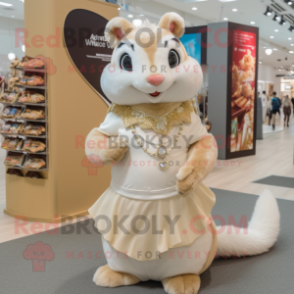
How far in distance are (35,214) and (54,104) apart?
3.16 feet

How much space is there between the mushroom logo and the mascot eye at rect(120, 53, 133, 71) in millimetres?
1330

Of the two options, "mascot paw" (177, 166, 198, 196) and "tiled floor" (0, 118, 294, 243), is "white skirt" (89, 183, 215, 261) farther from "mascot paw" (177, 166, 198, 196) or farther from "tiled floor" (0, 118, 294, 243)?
"tiled floor" (0, 118, 294, 243)

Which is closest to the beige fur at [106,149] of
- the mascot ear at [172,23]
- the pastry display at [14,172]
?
the mascot ear at [172,23]

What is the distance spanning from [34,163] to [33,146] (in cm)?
14

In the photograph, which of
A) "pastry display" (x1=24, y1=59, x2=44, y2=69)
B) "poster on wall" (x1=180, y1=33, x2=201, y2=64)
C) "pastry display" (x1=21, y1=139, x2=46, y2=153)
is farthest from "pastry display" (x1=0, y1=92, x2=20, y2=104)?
"poster on wall" (x1=180, y1=33, x2=201, y2=64)

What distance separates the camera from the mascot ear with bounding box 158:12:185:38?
73.7 inches

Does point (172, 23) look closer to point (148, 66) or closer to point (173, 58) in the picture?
point (173, 58)

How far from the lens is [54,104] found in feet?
10.0

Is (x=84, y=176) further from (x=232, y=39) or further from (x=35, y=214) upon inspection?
(x=232, y=39)

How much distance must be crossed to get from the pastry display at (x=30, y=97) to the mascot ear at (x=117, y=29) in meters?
1.33

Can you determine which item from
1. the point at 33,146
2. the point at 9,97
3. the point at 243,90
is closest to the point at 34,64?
the point at 9,97

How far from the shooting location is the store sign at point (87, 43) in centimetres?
313

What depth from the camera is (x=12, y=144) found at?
3189mm

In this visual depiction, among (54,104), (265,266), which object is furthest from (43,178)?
(265,266)
